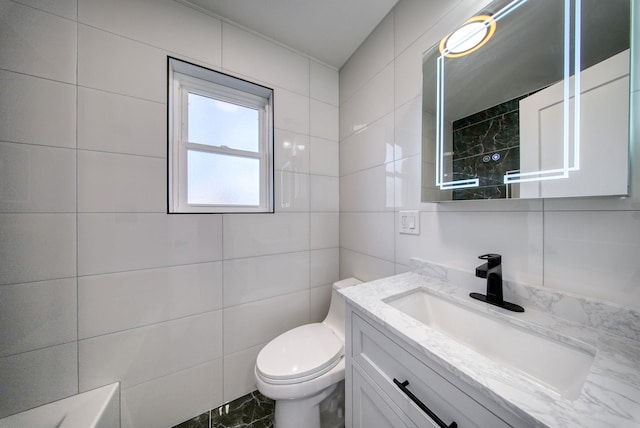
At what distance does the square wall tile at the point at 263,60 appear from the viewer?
1281mm

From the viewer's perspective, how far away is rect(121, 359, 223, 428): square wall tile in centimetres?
105

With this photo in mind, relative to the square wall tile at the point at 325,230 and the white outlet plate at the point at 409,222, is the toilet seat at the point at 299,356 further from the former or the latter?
the white outlet plate at the point at 409,222

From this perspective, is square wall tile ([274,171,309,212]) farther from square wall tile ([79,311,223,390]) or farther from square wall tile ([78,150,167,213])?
square wall tile ([79,311,223,390])

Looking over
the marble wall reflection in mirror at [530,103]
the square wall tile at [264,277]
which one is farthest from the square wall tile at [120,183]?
the marble wall reflection in mirror at [530,103]

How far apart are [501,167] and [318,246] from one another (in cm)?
116

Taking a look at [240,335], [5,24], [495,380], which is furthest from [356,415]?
[5,24]

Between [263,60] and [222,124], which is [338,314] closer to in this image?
[222,124]

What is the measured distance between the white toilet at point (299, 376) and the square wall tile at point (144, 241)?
0.65m

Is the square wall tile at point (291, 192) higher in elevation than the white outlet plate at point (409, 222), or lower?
higher

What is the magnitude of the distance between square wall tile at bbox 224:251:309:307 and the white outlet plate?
0.72 metres

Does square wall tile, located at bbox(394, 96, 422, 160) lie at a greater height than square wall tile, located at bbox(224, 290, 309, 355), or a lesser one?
greater

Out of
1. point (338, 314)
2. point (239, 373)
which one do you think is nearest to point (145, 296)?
point (239, 373)

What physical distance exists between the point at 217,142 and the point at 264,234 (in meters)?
0.71

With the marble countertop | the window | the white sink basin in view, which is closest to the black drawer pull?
Answer: the marble countertop
